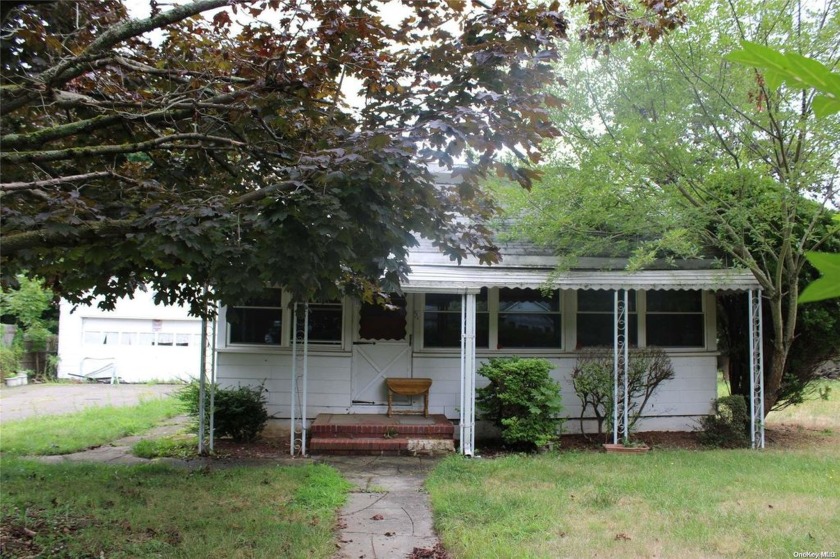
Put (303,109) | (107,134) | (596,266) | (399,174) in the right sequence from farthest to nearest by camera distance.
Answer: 1. (596,266)
2. (107,134)
3. (303,109)
4. (399,174)

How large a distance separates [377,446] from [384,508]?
2683mm

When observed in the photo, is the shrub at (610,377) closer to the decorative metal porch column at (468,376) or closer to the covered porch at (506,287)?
the covered porch at (506,287)

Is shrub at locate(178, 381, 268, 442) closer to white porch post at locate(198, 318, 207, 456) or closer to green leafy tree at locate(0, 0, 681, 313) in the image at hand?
white porch post at locate(198, 318, 207, 456)

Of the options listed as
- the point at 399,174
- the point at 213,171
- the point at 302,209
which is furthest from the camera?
the point at 213,171

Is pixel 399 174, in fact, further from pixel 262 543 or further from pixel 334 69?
pixel 262 543

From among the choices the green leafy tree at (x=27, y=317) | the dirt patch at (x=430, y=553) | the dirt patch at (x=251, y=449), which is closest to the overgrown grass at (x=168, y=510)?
the dirt patch at (x=430, y=553)

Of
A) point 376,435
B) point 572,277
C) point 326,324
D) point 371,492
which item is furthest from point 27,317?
point 572,277

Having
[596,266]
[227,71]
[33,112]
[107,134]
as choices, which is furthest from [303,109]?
[596,266]

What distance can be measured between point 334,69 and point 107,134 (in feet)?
7.84

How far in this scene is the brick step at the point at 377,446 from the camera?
348 inches

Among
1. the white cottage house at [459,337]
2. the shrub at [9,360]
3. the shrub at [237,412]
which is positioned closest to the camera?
the shrub at [237,412]

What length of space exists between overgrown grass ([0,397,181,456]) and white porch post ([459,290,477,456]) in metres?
5.88

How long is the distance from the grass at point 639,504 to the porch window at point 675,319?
2572mm

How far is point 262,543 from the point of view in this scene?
4.86 m
